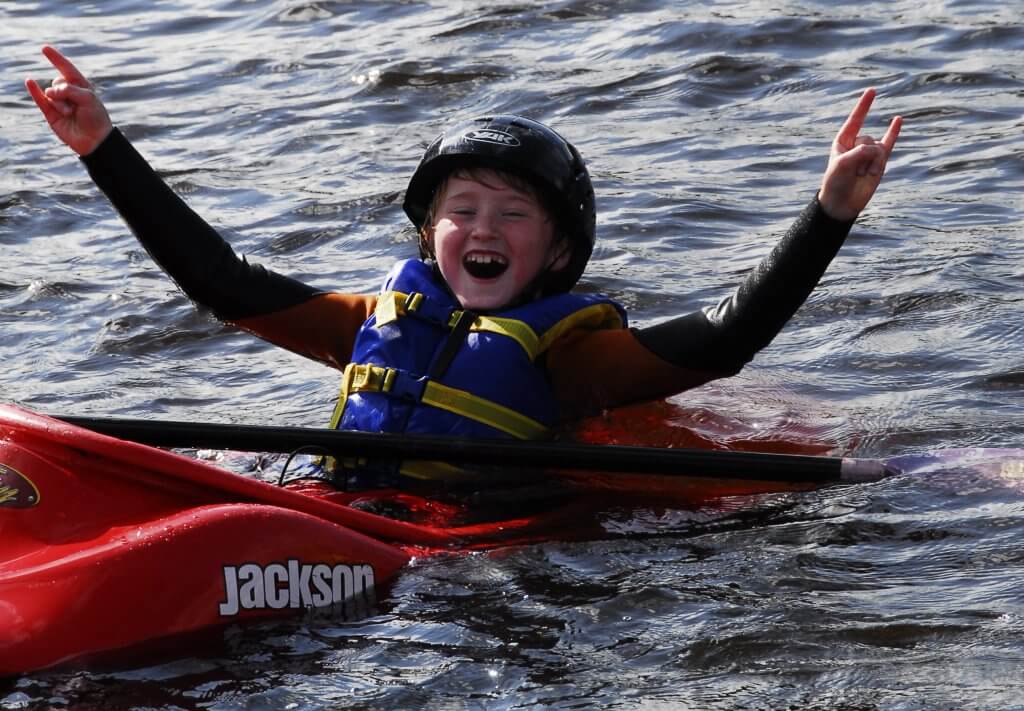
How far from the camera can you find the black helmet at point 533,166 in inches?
182

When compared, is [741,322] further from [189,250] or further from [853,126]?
[189,250]

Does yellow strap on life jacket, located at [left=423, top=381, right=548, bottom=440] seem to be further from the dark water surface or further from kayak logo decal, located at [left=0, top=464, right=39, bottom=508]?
kayak logo decal, located at [left=0, top=464, right=39, bottom=508]

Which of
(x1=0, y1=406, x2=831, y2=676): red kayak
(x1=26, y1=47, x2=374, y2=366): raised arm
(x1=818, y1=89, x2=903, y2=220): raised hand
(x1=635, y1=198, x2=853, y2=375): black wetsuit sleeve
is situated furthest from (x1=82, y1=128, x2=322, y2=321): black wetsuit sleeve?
(x1=818, y1=89, x2=903, y2=220): raised hand

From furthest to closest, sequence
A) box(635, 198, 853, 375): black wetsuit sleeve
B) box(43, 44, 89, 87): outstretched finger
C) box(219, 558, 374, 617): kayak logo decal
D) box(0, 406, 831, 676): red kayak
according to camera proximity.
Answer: box(43, 44, 89, 87): outstretched finger
box(635, 198, 853, 375): black wetsuit sleeve
box(219, 558, 374, 617): kayak logo decal
box(0, 406, 831, 676): red kayak

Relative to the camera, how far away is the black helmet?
4.62 meters

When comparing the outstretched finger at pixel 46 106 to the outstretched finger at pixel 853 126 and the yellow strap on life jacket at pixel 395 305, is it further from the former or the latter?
the outstretched finger at pixel 853 126

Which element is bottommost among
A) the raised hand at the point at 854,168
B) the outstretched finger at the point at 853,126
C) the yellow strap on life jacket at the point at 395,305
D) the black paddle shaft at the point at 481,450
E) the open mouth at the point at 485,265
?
the black paddle shaft at the point at 481,450

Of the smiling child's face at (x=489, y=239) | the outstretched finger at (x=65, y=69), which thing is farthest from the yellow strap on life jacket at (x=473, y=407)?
the outstretched finger at (x=65, y=69)

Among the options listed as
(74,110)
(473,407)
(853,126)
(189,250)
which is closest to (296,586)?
(473,407)

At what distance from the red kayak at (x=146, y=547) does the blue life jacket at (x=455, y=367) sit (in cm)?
51

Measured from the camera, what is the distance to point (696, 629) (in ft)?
12.0

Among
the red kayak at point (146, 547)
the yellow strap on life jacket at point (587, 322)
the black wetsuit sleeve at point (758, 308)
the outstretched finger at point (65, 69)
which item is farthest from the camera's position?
the yellow strap on life jacket at point (587, 322)

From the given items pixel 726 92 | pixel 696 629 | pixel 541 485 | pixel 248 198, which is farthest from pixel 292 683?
pixel 726 92

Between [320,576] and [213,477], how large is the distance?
32 cm
